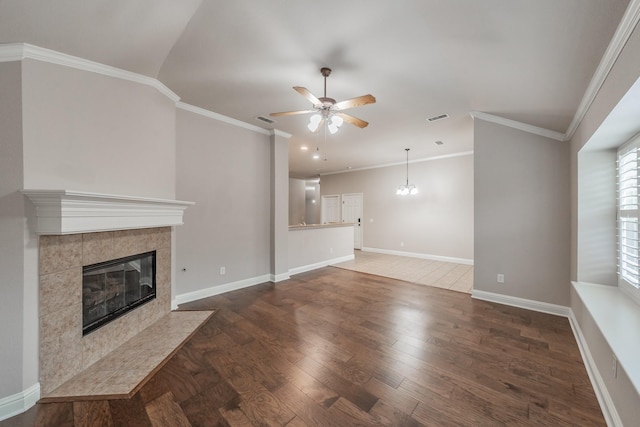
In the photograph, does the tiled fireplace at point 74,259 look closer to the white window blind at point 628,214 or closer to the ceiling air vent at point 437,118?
the ceiling air vent at point 437,118

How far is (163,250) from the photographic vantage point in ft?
9.91

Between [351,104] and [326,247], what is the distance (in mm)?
4134

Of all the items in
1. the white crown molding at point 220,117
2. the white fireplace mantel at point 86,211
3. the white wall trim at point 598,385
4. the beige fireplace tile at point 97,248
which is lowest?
the white wall trim at point 598,385

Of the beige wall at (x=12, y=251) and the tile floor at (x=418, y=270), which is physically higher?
the beige wall at (x=12, y=251)

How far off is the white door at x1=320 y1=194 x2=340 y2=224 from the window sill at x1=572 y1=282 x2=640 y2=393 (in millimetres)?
6912

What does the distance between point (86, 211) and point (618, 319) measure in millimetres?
4263

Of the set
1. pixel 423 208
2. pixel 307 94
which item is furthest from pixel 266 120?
pixel 423 208

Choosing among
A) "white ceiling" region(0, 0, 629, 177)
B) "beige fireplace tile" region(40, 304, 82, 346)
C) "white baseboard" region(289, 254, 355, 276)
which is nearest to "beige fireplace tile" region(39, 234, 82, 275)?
"beige fireplace tile" region(40, 304, 82, 346)

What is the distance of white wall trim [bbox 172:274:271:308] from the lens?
348 centimetres

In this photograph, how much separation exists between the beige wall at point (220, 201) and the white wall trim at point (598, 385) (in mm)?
4217

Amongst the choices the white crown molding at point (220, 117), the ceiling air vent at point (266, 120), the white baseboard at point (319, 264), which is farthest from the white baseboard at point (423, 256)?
the ceiling air vent at point (266, 120)

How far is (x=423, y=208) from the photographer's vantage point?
22.9ft

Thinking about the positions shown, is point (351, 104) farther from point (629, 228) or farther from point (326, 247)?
point (326, 247)

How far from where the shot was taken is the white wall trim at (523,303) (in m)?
3.16
